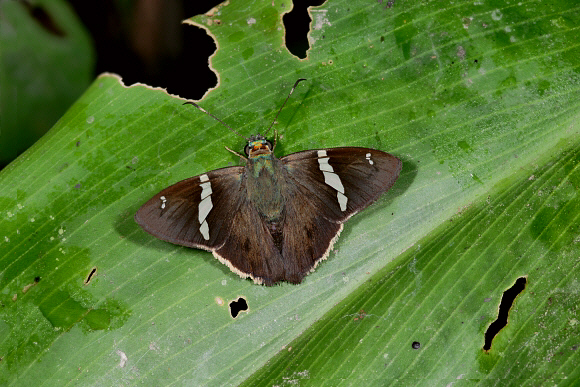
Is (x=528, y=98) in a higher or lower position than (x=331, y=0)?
lower

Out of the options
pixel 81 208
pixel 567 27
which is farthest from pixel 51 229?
pixel 567 27

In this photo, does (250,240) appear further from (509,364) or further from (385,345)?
(509,364)

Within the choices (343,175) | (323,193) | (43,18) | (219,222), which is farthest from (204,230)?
(43,18)

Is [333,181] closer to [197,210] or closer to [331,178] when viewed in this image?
[331,178]

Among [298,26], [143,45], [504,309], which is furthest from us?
[143,45]

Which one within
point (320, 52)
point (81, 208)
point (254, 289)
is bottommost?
point (254, 289)

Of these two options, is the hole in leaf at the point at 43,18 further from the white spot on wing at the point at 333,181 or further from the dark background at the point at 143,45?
the white spot on wing at the point at 333,181
